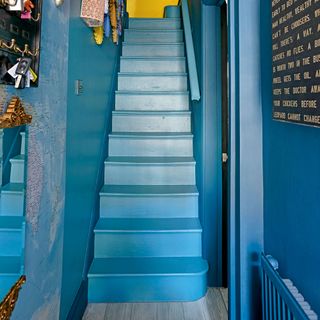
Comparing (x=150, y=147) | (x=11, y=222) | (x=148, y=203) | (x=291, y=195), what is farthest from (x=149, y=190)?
(x=11, y=222)

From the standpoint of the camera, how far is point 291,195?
3.65ft

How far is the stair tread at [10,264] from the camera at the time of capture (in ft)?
2.94

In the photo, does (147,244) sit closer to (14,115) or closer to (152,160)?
(152,160)

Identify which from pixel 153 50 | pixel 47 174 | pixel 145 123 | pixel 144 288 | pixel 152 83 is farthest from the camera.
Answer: pixel 153 50

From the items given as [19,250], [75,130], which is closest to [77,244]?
[75,130]

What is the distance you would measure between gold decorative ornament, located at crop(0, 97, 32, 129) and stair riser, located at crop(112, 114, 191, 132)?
226 cm

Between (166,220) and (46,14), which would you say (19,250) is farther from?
(166,220)

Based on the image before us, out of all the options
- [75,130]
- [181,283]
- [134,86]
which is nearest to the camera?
[75,130]

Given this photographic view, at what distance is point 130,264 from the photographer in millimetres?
2234

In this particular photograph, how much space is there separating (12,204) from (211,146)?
1705 mm

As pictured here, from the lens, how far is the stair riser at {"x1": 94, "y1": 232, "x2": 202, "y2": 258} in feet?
7.60

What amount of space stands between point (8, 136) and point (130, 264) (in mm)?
1573

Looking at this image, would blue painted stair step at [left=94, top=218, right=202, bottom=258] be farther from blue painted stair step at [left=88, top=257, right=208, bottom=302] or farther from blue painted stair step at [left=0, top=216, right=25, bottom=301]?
blue painted stair step at [left=0, top=216, right=25, bottom=301]

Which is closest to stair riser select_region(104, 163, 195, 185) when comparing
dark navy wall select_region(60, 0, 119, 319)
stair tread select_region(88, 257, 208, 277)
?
dark navy wall select_region(60, 0, 119, 319)
